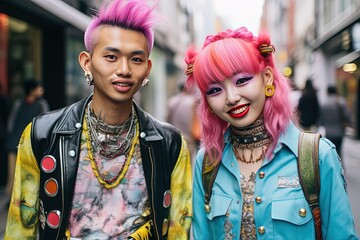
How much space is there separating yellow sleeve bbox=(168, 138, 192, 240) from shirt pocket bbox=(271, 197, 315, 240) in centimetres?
50

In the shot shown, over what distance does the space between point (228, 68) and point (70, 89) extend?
891cm

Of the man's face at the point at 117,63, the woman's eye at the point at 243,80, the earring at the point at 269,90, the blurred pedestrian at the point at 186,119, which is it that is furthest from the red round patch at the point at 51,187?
the blurred pedestrian at the point at 186,119

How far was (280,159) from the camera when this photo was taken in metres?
2.32

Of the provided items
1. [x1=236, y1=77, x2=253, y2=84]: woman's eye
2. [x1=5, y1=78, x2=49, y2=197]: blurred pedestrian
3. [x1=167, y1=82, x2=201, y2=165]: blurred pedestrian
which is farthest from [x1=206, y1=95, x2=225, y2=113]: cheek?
[x1=167, y1=82, x2=201, y2=165]: blurred pedestrian

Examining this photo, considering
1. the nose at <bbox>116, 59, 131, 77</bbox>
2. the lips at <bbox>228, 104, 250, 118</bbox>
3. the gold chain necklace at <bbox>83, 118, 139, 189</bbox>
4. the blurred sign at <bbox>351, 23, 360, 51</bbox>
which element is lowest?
the gold chain necklace at <bbox>83, 118, 139, 189</bbox>

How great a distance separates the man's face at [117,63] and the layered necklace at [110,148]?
17 centimetres

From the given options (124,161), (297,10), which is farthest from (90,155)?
(297,10)

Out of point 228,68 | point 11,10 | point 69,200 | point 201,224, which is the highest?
point 11,10

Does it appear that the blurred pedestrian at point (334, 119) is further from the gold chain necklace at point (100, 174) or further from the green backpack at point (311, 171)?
the gold chain necklace at point (100, 174)

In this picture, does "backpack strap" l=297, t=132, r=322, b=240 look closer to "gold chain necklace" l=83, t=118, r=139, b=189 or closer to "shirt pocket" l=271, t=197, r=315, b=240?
"shirt pocket" l=271, t=197, r=315, b=240

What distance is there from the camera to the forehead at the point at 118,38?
2346 millimetres

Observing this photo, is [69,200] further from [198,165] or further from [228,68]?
[228,68]

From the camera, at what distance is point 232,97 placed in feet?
7.48

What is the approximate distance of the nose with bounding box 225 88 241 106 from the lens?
228cm
